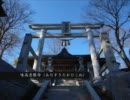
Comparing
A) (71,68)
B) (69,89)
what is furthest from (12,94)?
(71,68)

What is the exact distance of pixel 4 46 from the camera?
27391 mm

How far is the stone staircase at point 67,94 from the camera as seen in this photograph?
10.4 meters

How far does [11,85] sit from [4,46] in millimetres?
18720

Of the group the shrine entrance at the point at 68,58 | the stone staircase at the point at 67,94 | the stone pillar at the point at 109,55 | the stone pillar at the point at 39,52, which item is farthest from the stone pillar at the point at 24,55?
the stone pillar at the point at 109,55

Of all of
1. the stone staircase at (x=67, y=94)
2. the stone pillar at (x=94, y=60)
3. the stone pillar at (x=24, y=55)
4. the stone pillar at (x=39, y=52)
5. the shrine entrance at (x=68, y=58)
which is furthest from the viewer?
the stone pillar at (x=39, y=52)

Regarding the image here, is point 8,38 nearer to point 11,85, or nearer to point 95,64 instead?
point 95,64

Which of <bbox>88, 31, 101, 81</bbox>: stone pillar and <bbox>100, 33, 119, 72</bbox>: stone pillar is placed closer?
<bbox>100, 33, 119, 72</bbox>: stone pillar

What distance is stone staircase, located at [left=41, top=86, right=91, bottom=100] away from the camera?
10.4 meters

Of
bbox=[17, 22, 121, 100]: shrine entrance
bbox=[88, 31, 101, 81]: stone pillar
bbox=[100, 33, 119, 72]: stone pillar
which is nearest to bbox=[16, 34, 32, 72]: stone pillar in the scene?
bbox=[17, 22, 121, 100]: shrine entrance

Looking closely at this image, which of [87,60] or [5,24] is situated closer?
[5,24]

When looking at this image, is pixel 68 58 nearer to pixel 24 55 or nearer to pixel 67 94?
pixel 24 55

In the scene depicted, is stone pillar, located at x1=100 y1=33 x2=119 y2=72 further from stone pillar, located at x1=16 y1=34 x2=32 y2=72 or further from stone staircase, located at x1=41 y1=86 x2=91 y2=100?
stone pillar, located at x1=16 y1=34 x2=32 y2=72

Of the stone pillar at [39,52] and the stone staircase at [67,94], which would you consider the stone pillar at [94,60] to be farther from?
the stone staircase at [67,94]

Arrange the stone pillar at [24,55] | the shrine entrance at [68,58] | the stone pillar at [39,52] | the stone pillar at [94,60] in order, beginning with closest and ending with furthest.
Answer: the shrine entrance at [68,58]
the stone pillar at [94,60]
the stone pillar at [24,55]
the stone pillar at [39,52]
